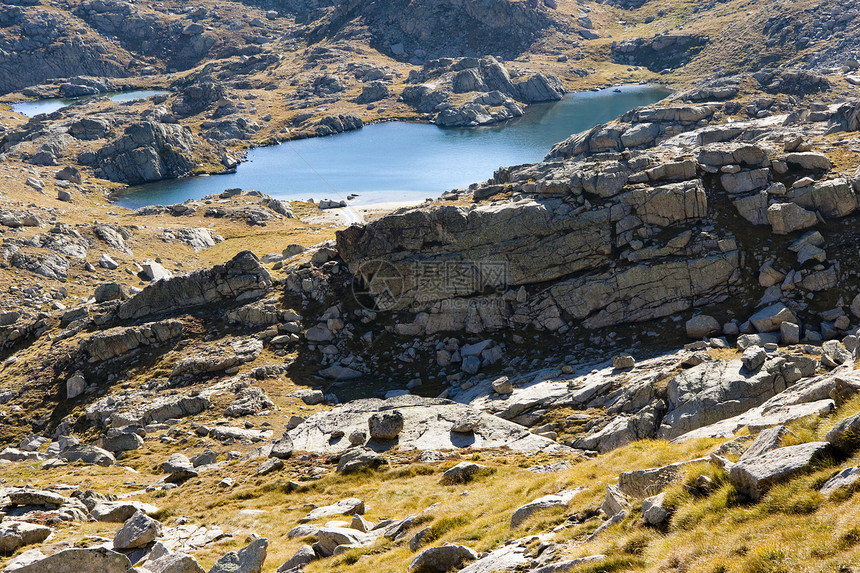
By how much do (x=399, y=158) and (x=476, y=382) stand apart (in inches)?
4379

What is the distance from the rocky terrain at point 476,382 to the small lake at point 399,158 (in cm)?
5210

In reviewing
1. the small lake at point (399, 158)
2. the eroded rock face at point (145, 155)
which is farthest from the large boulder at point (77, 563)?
the eroded rock face at point (145, 155)

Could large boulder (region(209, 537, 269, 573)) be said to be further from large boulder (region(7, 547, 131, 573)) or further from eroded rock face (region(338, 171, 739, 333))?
eroded rock face (region(338, 171, 739, 333))

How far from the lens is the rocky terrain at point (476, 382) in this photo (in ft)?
51.9

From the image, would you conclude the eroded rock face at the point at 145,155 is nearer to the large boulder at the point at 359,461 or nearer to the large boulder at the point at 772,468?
the large boulder at the point at 359,461

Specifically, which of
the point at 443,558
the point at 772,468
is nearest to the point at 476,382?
the point at 443,558

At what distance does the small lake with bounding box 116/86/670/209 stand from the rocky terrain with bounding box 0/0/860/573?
5210 cm

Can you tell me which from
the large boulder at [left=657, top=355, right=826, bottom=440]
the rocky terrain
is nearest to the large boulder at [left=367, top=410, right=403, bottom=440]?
the rocky terrain

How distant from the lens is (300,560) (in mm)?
19516

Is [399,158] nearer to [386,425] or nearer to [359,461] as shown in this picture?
[386,425]

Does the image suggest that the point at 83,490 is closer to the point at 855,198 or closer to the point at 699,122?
the point at 855,198

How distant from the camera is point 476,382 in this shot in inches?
1633

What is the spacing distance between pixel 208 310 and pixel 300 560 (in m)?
32.4

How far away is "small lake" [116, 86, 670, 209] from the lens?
126m
